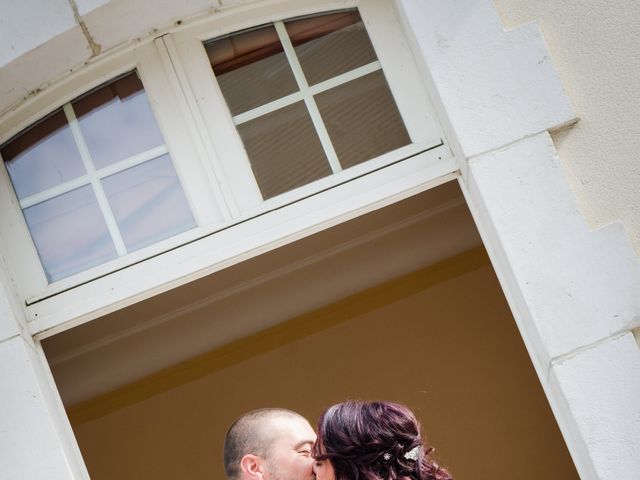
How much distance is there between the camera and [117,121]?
346cm

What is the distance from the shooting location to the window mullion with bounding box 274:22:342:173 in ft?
11.0

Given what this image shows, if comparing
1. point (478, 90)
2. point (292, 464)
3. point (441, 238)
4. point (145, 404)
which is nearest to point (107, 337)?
point (145, 404)

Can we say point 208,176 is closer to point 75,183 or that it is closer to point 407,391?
point 75,183

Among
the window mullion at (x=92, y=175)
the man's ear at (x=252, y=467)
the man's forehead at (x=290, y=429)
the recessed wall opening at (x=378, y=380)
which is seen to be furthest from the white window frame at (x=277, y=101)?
the recessed wall opening at (x=378, y=380)

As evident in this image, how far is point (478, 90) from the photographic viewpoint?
3016 millimetres

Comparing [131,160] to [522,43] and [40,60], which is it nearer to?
[40,60]

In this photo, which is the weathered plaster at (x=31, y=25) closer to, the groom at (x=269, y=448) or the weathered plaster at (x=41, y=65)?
the weathered plaster at (x=41, y=65)

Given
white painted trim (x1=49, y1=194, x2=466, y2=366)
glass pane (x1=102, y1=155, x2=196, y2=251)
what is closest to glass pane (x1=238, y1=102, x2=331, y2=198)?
glass pane (x1=102, y1=155, x2=196, y2=251)

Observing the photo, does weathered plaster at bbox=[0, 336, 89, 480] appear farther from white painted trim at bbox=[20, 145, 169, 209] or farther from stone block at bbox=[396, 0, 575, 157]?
stone block at bbox=[396, 0, 575, 157]

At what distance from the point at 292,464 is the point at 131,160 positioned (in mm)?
1253

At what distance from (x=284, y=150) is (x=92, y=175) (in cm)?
72

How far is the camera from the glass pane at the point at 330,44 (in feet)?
11.2

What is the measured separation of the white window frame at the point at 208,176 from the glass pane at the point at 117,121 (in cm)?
6

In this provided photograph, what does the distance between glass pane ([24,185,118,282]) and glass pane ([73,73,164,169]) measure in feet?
0.54
